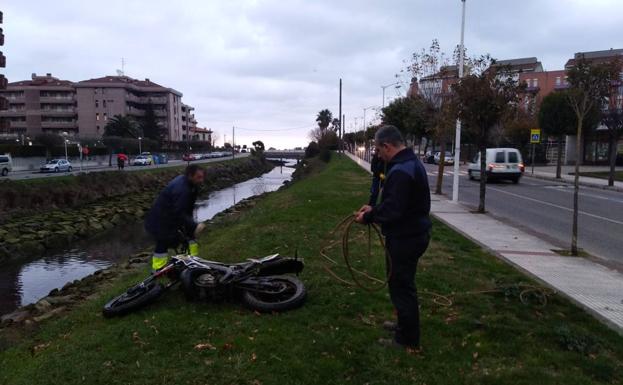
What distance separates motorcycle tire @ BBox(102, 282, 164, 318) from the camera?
5.33m

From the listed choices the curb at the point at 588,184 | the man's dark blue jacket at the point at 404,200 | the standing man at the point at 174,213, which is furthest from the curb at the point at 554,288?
the curb at the point at 588,184

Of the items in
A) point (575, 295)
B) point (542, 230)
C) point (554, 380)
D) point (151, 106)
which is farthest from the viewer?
point (151, 106)

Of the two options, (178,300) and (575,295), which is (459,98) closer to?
(575,295)

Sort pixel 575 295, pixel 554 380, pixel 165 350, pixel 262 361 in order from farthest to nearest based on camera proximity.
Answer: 1. pixel 575 295
2. pixel 165 350
3. pixel 262 361
4. pixel 554 380

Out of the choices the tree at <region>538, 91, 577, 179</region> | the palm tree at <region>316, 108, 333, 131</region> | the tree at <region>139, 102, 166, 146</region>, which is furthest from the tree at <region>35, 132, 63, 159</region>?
the palm tree at <region>316, 108, 333, 131</region>

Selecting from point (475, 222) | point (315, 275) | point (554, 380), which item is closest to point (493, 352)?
point (554, 380)

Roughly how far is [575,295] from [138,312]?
525 cm

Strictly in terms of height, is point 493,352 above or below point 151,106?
below

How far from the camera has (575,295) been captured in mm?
5809

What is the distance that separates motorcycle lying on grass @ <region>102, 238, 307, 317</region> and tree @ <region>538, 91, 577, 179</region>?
93.4 ft

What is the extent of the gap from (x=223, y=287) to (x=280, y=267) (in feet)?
2.46

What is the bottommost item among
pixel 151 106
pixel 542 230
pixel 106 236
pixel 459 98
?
pixel 106 236

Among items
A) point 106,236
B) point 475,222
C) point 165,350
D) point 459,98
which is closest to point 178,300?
point 165,350

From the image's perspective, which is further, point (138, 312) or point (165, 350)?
point (138, 312)
